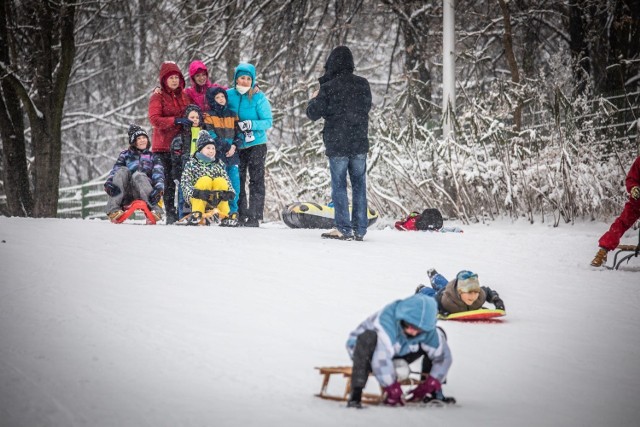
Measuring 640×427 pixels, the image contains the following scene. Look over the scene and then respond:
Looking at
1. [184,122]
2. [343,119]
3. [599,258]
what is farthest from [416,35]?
[599,258]

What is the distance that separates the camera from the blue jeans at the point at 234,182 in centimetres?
1143

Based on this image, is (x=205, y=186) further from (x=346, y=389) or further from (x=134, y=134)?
(x=346, y=389)

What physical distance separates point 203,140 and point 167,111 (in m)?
0.87

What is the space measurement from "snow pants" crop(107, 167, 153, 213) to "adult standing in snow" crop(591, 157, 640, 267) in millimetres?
5781

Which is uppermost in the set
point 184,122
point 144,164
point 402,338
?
point 184,122

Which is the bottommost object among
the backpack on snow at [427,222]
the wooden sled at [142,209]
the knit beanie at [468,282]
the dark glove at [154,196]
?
the knit beanie at [468,282]

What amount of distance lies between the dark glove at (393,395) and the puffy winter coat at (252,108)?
708 centimetres

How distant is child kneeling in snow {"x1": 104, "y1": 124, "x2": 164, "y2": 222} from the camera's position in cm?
1142

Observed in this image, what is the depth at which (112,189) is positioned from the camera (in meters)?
11.5

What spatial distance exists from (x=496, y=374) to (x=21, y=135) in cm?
1511

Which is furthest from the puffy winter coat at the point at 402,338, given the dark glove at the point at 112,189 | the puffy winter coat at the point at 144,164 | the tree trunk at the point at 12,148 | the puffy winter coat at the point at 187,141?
the tree trunk at the point at 12,148

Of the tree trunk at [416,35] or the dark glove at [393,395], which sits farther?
the tree trunk at [416,35]

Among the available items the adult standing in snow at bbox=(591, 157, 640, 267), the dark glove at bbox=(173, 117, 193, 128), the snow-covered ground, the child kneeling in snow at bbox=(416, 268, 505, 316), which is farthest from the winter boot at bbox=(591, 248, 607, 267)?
the dark glove at bbox=(173, 117, 193, 128)

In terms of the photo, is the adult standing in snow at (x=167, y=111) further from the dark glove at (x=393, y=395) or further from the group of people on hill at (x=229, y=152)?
the dark glove at (x=393, y=395)
